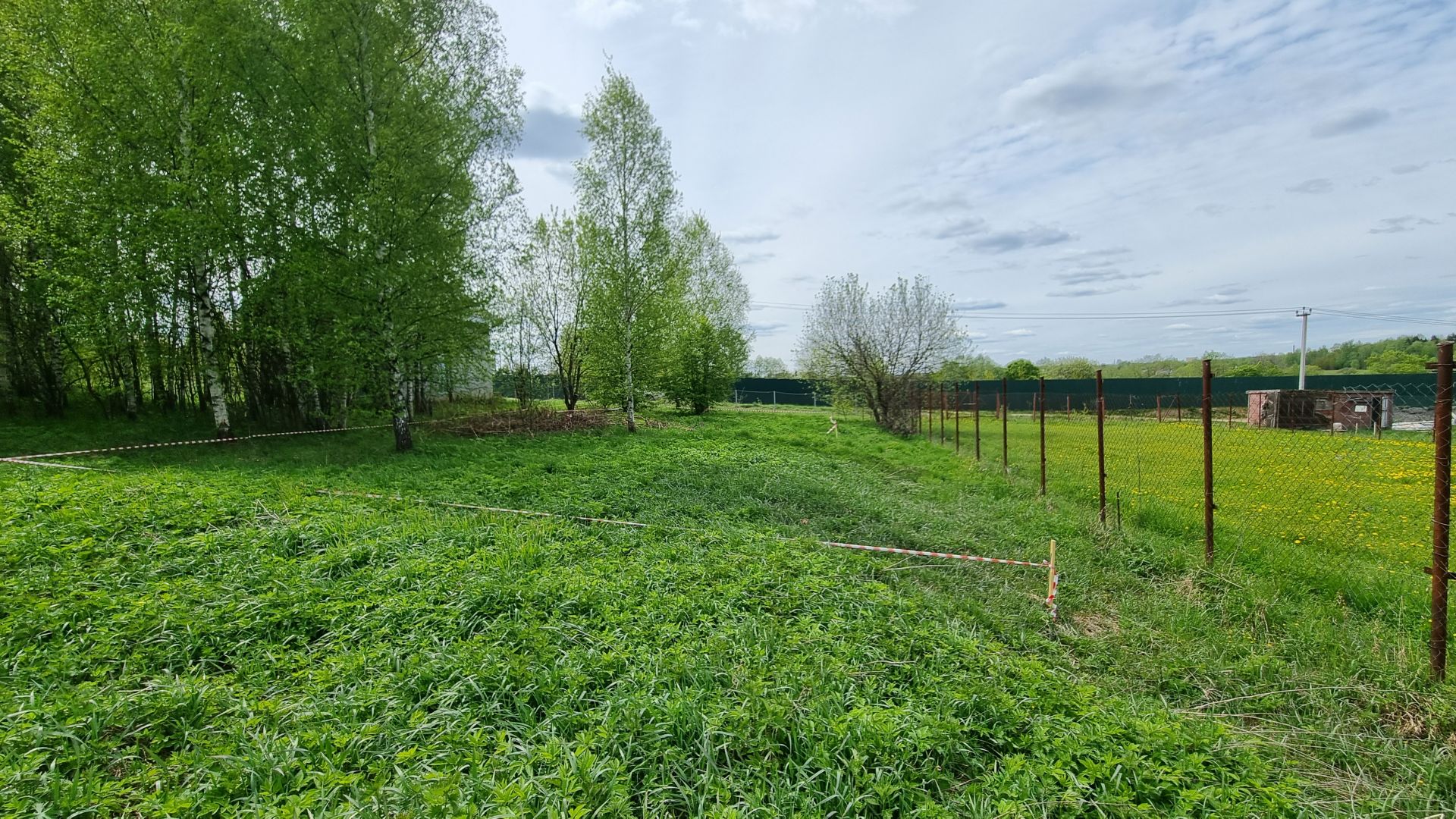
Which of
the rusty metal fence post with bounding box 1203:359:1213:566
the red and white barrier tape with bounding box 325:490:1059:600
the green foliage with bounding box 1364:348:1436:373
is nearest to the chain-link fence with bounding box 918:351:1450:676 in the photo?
the rusty metal fence post with bounding box 1203:359:1213:566

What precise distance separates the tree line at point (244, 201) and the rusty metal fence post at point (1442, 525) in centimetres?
1230

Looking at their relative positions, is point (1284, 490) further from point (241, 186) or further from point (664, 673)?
point (241, 186)

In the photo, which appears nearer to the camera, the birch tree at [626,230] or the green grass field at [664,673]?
the green grass field at [664,673]

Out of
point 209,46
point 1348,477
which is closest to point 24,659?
point 209,46

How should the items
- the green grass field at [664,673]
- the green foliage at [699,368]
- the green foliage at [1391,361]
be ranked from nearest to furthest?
the green grass field at [664,673] < the green foliage at [699,368] < the green foliage at [1391,361]

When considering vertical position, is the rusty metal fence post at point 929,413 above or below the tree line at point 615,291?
below

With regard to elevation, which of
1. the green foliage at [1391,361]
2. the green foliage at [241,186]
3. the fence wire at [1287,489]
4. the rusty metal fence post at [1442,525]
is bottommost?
the fence wire at [1287,489]

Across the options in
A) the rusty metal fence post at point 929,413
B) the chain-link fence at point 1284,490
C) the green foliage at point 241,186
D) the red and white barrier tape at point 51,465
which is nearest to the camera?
the chain-link fence at point 1284,490

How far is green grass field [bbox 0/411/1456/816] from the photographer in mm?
2104

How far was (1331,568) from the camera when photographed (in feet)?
14.4

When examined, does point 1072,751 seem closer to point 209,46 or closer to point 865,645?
point 865,645

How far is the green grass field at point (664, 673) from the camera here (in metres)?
2.10

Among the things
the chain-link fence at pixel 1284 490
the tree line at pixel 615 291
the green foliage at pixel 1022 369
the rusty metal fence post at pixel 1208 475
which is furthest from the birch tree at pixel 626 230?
the green foliage at pixel 1022 369

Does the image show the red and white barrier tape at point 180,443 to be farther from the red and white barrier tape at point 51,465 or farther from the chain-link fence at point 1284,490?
the chain-link fence at point 1284,490
